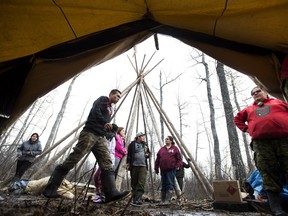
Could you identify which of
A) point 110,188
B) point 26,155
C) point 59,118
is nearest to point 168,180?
point 110,188

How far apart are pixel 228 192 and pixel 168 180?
72.9 inches

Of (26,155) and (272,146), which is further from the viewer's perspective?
(26,155)

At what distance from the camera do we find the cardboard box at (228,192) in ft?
9.51

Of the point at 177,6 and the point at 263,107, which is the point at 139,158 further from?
the point at 177,6

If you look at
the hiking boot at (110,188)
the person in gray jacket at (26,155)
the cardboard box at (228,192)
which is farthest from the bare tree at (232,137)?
the person in gray jacket at (26,155)

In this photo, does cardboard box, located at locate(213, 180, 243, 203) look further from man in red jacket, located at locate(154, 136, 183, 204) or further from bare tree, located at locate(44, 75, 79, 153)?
bare tree, located at locate(44, 75, 79, 153)

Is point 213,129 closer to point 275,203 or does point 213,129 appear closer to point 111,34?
point 275,203

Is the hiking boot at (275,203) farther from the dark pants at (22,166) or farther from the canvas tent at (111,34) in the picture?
the dark pants at (22,166)

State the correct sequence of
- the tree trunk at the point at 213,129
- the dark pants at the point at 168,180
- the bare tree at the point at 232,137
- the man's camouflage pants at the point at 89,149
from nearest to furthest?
the man's camouflage pants at the point at 89,149 < the dark pants at the point at 168,180 < the bare tree at the point at 232,137 < the tree trunk at the point at 213,129

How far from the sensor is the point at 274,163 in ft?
7.29

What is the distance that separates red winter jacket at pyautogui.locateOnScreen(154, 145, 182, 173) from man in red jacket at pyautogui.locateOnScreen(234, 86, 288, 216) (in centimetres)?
254

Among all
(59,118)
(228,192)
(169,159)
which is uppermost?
(59,118)

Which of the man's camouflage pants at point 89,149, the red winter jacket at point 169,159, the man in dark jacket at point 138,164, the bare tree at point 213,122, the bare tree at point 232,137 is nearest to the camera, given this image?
the man's camouflage pants at point 89,149

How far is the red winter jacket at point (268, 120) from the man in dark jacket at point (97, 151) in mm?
1588
